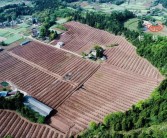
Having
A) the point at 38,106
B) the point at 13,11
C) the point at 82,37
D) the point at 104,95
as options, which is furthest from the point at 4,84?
the point at 13,11

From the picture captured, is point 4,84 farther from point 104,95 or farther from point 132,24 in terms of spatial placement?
point 132,24

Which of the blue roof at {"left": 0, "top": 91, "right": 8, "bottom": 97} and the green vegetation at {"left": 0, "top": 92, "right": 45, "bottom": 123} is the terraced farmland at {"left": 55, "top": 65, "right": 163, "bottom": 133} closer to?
the green vegetation at {"left": 0, "top": 92, "right": 45, "bottom": 123}

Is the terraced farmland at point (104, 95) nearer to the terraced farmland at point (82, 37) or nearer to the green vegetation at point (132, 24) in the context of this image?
the terraced farmland at point (82, 37)

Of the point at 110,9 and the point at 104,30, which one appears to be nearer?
the point at 104,30

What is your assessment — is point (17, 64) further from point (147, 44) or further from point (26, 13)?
point (26, 13)

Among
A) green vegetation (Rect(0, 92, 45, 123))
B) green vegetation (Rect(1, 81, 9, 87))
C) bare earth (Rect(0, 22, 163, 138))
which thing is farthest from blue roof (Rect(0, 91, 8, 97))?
green vegetation (Rect(1, 81, 9, 87))

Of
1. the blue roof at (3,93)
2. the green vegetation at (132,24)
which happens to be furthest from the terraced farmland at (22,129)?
the green vegetation at (132,24)

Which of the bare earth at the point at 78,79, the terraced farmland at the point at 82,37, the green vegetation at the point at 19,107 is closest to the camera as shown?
the green vegetation at the point at 19,107

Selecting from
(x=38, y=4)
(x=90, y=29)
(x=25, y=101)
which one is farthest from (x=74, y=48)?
(x=38, y=4)
